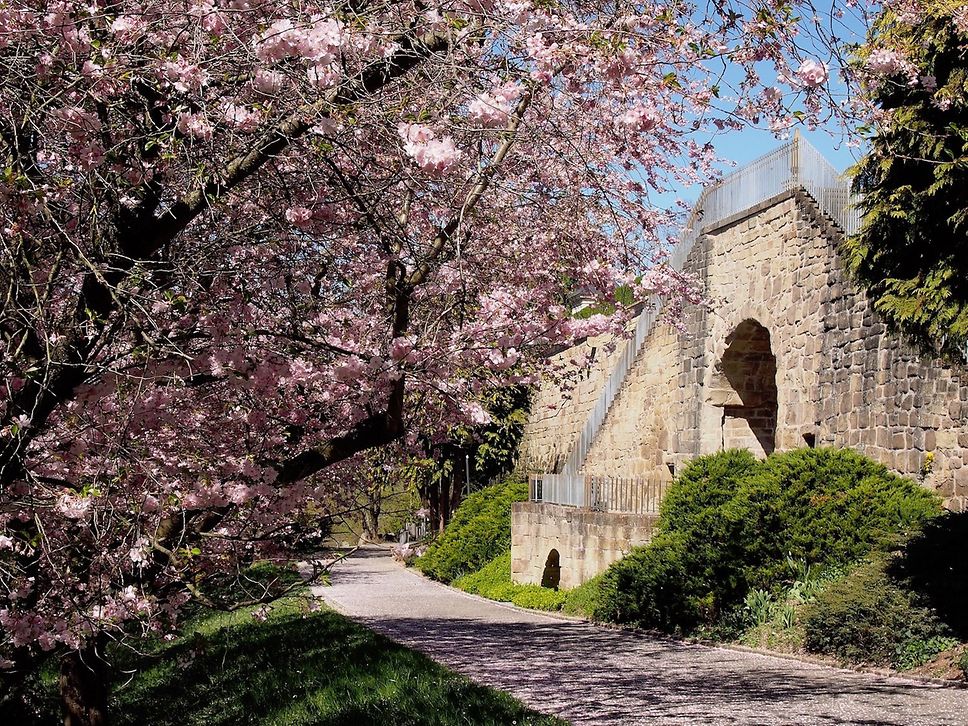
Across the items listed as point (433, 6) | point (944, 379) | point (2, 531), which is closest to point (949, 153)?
point (944, 379)

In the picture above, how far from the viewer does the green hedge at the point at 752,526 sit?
38.5 feet

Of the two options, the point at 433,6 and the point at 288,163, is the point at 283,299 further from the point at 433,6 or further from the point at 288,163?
the point at 433,6

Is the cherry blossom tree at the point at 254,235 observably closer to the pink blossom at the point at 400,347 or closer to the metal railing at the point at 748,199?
the pink blossom at the point at 400,347

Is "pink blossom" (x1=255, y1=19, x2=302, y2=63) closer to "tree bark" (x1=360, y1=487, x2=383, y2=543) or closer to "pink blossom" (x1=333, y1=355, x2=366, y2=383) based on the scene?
"pink blossom" (x1=333, y1=355, x2=366, y2=383)

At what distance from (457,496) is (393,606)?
31.8 feet

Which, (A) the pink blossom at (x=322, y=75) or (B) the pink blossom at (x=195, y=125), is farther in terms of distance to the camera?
(B) the pink blossom at (x=195, y=125)

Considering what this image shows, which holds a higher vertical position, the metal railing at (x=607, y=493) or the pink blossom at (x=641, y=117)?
the pink blossom at (x=641, y=117)

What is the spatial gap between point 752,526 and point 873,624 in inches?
104

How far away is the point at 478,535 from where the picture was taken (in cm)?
2338

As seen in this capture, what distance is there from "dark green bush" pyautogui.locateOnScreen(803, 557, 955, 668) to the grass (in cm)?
335

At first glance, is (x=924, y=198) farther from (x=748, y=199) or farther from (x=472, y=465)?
(x=472, y=465)

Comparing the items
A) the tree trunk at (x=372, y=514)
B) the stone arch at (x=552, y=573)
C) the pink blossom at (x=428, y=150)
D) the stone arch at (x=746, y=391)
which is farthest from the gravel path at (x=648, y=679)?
the pink blossom at (x=428, y=150)

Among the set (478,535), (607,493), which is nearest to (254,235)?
(607,493)

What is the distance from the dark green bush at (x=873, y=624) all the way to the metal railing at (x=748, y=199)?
3.86 m
